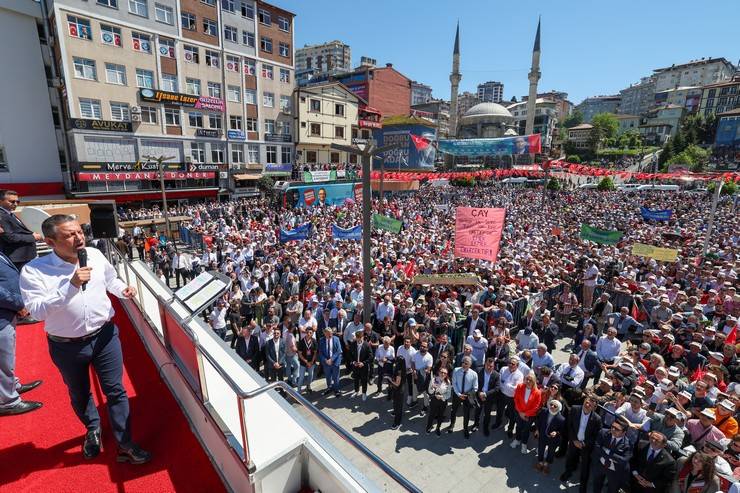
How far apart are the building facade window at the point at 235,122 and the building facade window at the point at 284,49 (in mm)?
8993

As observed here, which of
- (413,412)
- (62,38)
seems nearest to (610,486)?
(413,412)

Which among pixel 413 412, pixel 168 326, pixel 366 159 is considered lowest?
pixel 413 412

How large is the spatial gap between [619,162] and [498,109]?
2815 centimetres

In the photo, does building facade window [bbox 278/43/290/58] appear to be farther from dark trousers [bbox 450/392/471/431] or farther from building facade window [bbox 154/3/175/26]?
dark trousers [bbox 450/392/471/431]

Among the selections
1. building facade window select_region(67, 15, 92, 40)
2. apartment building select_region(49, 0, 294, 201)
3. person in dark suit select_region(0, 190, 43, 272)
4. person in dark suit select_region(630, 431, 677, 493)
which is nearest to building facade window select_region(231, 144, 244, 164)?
apartment building select_region(49, 0, 294, 201)

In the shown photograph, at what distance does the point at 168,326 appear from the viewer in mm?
4051

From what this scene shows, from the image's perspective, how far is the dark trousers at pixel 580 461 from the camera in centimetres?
573

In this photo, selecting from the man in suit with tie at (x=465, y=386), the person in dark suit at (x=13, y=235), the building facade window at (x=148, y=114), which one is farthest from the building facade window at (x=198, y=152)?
the man in suit with tie at (x=465, y=386)

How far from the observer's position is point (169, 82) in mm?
31203

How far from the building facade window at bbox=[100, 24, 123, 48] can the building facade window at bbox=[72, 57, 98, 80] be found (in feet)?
6.44

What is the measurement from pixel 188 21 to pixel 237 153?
11675mm

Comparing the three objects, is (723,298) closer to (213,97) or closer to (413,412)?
(413,412)

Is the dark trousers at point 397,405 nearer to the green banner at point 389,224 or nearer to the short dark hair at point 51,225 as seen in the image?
the short dark hair at point 51,225

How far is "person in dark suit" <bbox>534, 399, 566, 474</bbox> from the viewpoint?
605cm
